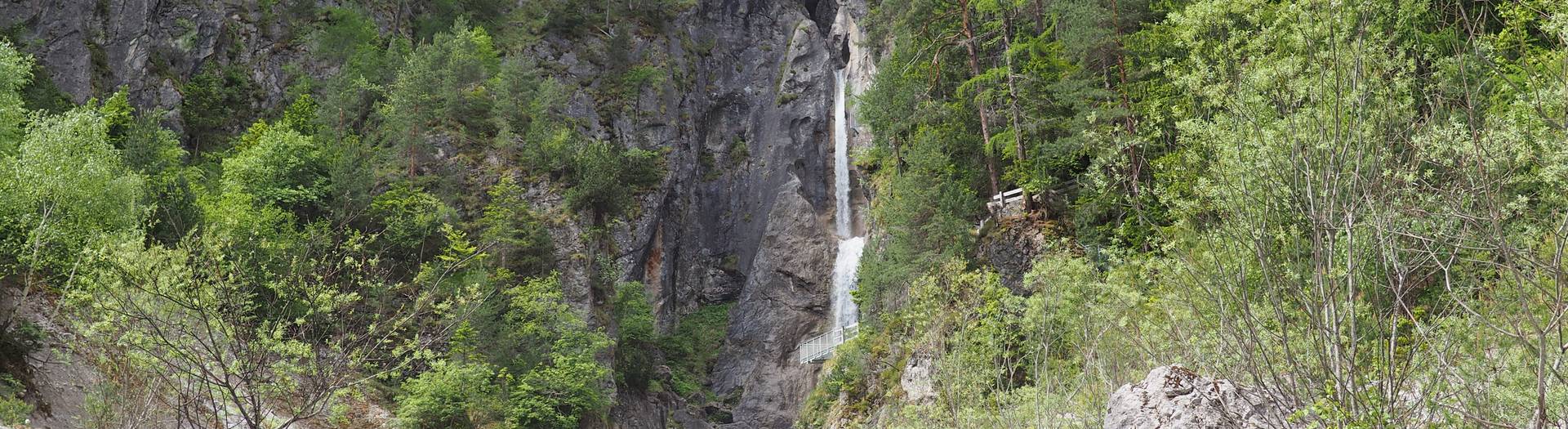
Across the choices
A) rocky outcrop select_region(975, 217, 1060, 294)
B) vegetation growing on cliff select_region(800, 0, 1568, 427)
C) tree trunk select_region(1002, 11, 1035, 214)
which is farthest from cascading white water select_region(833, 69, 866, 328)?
tree trunk select_region(1002, 11, 1035, 214)

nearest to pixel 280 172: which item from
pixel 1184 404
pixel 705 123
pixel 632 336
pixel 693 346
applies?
pixel 632 336

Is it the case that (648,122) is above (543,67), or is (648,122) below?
below

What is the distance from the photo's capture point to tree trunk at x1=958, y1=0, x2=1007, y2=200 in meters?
25.3

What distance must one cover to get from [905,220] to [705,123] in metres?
21.5

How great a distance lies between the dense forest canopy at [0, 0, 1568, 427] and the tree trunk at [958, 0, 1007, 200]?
100 millimetres

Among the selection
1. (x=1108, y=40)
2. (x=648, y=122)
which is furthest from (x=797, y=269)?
(x=1108, y=40)

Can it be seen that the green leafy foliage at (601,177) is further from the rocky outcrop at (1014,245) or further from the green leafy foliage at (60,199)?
the rocky outcrop at (1014,245)

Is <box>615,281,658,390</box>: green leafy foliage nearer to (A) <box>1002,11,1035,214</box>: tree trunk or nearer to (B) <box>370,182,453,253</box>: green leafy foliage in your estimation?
(B) <box>370,182,453,253</box>: green leafy foliage

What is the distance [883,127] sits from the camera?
29.0 metres

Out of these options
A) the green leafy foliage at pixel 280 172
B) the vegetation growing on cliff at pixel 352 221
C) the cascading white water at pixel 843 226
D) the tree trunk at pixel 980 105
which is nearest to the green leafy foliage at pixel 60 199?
the vegetation growing on cliff at pixel 352 221

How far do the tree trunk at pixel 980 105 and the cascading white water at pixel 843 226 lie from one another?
812cm

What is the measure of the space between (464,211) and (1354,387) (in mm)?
28083

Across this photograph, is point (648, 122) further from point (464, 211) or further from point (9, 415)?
point (9, 415)

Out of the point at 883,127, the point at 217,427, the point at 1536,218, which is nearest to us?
the point at 1536,218
